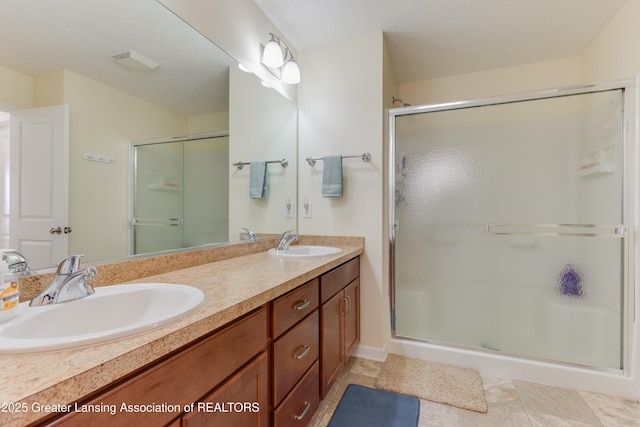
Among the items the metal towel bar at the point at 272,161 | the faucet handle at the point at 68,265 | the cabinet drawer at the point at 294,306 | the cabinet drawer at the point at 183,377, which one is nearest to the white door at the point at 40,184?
the faucet handle at the point at 68,265

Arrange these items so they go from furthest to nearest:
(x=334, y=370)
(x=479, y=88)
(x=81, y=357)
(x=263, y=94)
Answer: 1. (x=479, y=88)
2. (x=263, y=94)
3. (x=334, y=370)
4. (x=81, y=357)

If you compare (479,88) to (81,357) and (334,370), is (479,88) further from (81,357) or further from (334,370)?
(81,357)

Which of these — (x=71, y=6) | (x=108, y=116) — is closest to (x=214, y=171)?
(x=108, y=116)

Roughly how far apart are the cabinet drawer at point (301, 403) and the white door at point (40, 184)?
93 cm

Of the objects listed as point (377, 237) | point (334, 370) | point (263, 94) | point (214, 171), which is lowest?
point (334, 370)

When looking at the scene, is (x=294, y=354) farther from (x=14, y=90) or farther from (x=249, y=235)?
(x=14, y=90)

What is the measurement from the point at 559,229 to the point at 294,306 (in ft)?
5.95

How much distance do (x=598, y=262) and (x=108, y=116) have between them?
2.68m

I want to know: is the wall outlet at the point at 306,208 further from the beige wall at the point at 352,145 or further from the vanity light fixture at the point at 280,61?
the vanity light fixture at the point at 280,61

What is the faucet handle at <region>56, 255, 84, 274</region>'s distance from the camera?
31.6 inches

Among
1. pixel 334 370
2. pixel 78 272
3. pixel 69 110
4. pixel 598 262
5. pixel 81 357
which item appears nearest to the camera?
pixel 81 357

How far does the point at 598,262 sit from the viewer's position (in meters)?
1.76

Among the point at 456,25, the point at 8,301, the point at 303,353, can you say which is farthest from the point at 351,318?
the point at 456,25

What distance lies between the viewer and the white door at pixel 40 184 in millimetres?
816
